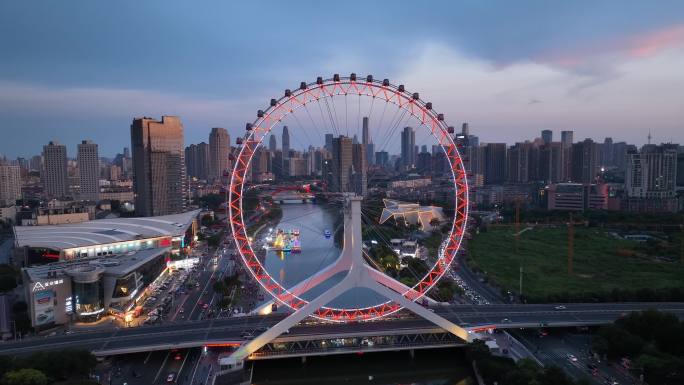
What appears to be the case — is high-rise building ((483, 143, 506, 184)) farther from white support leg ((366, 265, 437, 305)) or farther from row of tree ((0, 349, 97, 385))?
row of tree ((0, 349, 97, 385))

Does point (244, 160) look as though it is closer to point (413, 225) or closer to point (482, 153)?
point (413, 225)

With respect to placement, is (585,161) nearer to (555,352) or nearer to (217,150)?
(217,150)

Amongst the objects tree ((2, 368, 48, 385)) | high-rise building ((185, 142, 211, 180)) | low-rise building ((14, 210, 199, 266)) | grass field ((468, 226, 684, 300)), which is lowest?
grass field ((468, 226, 684, 300))

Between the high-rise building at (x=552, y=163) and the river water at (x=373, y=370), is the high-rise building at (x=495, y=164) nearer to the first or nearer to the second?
the high-rise building at (x=552, y=163)

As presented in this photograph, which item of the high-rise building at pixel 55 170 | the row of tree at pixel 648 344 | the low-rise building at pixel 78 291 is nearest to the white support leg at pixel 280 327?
the low-rise building at pixel 78 291

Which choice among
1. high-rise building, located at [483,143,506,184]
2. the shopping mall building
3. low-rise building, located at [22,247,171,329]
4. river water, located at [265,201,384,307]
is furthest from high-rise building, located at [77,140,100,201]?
high-rise building, located at [483,143,506,184]
